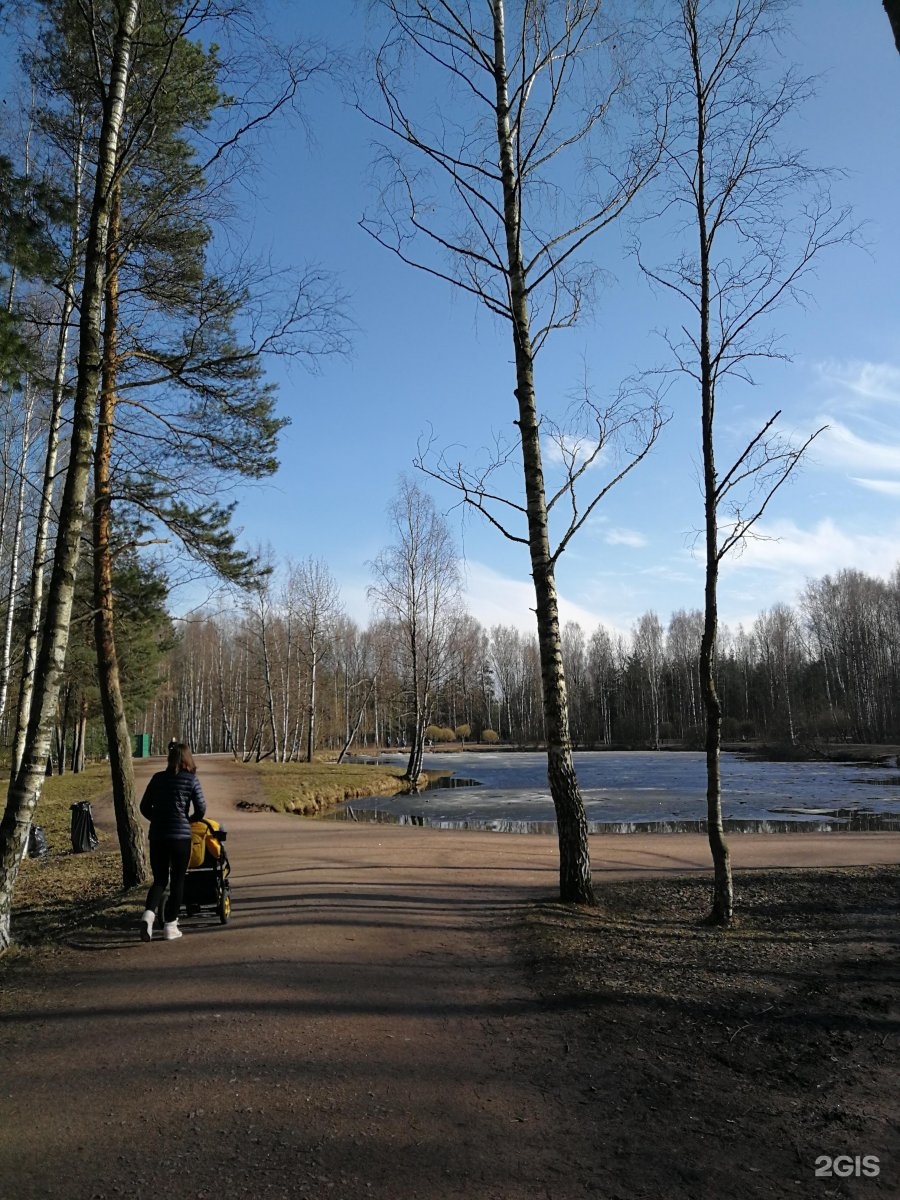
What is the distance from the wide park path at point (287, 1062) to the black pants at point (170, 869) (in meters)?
0.35

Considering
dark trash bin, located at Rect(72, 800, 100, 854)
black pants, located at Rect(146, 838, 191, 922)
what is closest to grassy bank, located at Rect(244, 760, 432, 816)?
dark trash bin, located at Rect(72, 800, 100, 854)

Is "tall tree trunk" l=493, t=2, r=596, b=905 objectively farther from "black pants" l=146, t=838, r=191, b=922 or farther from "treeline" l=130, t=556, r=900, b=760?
"treeline" l=130, t=556, r=900, b=760

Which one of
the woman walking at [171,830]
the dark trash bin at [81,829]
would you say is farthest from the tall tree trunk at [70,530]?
the dark trash bin at [81,829]

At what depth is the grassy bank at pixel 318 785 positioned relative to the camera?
2383cm

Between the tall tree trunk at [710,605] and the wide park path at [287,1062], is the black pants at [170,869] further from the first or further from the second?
the tall tree trunk at [710,605]

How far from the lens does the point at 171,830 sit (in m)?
6.59

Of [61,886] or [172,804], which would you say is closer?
[172,804]

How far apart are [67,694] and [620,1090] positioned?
29579mm

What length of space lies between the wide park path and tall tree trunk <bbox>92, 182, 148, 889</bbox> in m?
2.01

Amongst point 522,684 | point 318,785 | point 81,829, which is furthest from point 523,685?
point 81,829

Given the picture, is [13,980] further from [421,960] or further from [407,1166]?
[407,1166]

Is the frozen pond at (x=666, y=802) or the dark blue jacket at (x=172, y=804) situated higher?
the dark blue jacket at (x=172, y=804)

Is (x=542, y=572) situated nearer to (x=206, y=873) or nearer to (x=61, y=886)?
(x=206, y=873)

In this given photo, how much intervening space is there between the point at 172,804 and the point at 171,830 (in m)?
0.21
